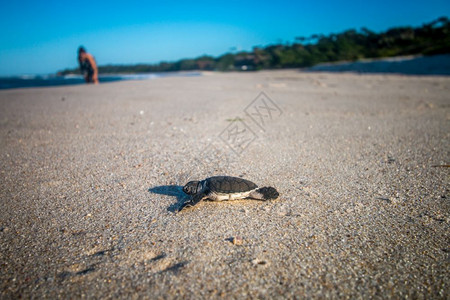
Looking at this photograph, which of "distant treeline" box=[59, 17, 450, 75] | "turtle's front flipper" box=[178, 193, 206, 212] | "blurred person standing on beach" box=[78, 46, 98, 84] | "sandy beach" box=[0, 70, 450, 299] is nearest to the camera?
"sandy beach" box=[0, 70, 450, 299]

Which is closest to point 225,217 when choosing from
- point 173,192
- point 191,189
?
point 191,189

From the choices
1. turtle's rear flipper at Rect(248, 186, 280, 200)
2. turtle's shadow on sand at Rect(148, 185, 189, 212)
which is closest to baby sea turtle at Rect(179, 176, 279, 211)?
turtle's rear flipper at Rect(248, 186, 280, 200)

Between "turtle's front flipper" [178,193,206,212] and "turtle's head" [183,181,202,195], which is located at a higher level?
"turtle's head" [183,181,202,195]

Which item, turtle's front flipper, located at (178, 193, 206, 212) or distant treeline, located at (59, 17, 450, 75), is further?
distant treeline, located at (59, 17, 450, 75)

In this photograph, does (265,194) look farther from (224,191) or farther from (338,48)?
(338,48)

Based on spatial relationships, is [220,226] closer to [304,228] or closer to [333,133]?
[304,228]

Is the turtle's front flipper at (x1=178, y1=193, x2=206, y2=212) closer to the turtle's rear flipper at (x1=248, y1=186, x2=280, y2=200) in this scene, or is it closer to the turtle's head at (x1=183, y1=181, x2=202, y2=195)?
the turtle's head at (x1=183, y1=181, x2=202, y2=195)

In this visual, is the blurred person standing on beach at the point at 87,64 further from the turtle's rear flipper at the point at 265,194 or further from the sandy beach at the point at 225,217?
the turtle's rear flipper at the point at 265,194

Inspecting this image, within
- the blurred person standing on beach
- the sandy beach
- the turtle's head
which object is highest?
the blurred person standing on beach
